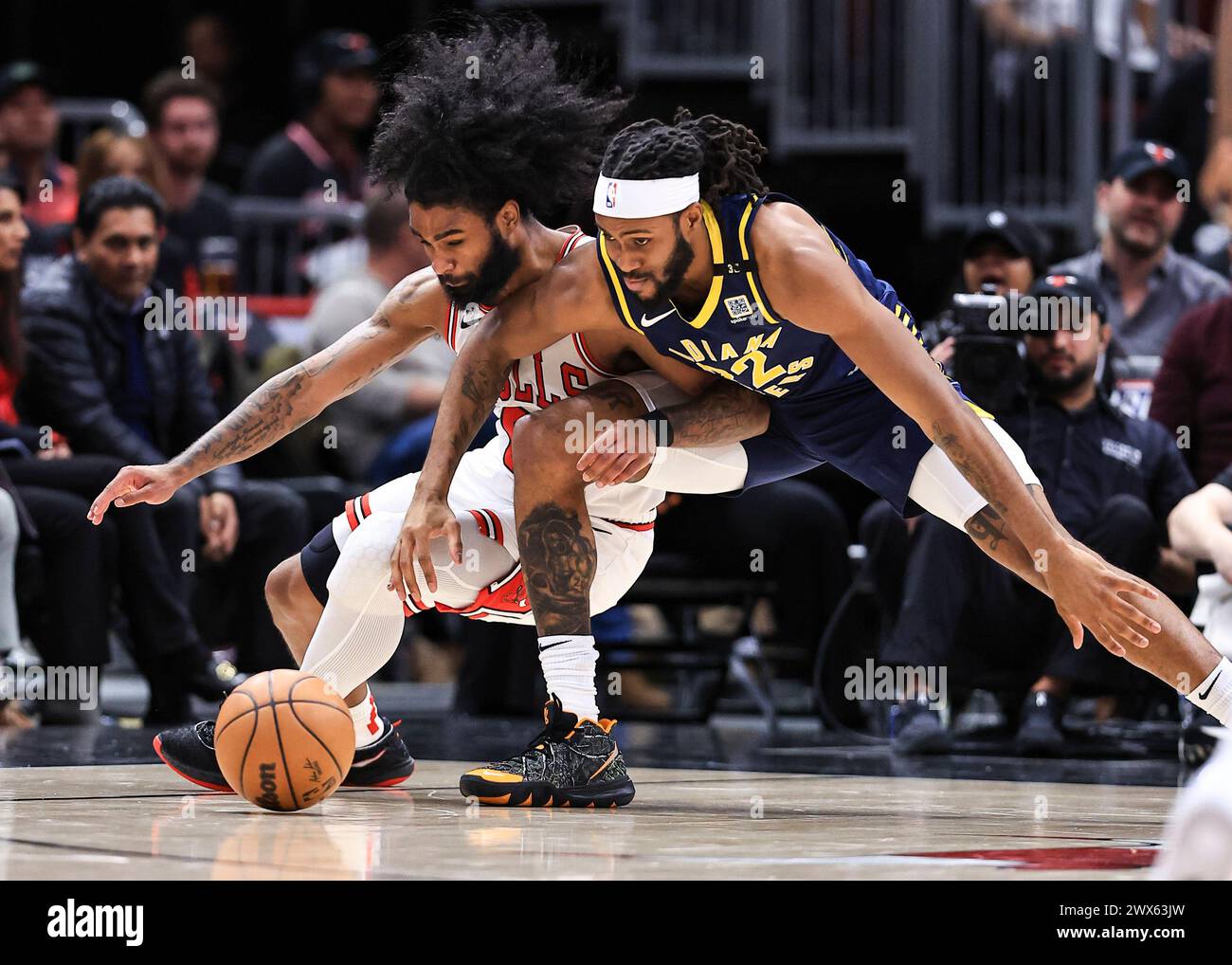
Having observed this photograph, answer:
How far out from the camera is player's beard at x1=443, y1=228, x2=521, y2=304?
375cm

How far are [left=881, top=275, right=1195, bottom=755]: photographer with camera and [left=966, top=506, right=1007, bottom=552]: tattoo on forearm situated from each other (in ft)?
5.52

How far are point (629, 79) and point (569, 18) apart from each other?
0.94 m

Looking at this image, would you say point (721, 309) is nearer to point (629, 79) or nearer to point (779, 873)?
point (779, 873)

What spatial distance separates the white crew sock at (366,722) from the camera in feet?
13.2

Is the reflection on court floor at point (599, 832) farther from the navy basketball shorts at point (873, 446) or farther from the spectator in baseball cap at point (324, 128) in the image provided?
the spectator in baseball cap at point (324, 128)

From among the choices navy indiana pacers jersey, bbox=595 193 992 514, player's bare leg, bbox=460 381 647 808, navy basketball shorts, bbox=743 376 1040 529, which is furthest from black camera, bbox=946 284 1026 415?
player's bare leg, bbox=460 381 647 808

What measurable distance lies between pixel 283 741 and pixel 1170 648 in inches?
71.4

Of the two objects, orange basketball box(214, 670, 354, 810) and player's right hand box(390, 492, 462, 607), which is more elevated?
player's right hand box(390, 492, 462, 607)

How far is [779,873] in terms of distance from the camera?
99.9 inches

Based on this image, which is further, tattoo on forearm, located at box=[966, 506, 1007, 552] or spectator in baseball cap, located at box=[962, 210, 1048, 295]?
spectator in baseball cap, located at box=[962, 210, 1048, 295]

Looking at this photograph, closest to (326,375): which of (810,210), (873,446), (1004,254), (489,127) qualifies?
(489,127)

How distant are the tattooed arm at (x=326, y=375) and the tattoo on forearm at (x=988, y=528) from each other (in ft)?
4.22

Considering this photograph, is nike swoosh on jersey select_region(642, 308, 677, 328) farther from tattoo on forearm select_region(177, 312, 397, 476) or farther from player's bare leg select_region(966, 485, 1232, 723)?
player's bare leg select_region(966, 485, 1232, 723)

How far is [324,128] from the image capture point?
9266 mm
